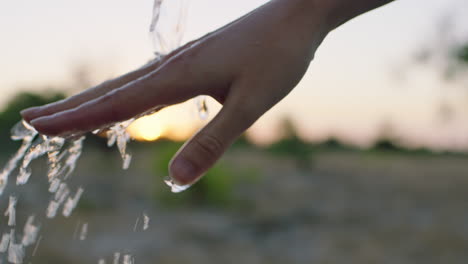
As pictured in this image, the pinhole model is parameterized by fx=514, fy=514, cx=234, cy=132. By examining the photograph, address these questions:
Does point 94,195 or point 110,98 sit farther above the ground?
point 110,98

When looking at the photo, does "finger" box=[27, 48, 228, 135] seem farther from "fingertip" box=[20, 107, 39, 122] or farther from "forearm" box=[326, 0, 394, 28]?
"forearm" box=[326, 0, 394, 28]

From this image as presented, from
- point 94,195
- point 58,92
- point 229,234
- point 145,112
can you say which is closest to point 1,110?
point 58,92

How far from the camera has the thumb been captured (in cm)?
130

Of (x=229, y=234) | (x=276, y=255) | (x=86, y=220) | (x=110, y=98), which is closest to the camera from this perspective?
(x=110, y=98)

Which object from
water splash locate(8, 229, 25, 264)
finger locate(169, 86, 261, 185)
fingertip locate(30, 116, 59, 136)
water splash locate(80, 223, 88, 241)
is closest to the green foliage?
water splash locate(80, 223, 88, 241)

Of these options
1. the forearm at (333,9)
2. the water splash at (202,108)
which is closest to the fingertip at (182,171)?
the water splash at (202,108)

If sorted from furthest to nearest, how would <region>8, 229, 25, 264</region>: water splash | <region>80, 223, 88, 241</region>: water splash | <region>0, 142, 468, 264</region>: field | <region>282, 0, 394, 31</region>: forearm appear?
<region>80, 223, 88, 241</region>: water splash → <region>0, 142, 468, 264</region>: field → <region>8, 229, 25, 264</region>: water splash → <region>282, 0, 394, 31</region>: forearm

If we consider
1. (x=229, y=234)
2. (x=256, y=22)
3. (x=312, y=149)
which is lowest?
(x=312, y=149)

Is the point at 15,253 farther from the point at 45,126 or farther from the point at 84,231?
the point at 84,231

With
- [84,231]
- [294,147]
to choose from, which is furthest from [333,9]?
[294,147]

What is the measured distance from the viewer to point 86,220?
7.95m

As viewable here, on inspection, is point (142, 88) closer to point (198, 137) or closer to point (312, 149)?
point (198, 137)

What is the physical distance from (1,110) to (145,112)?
14.1 m

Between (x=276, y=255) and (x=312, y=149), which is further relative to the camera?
(x=312, y=149)
